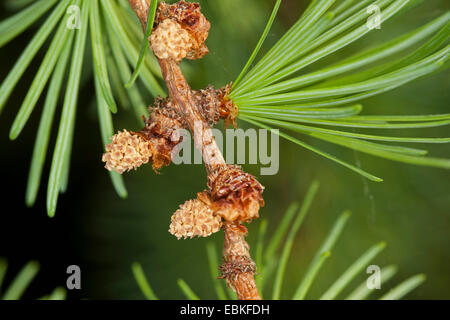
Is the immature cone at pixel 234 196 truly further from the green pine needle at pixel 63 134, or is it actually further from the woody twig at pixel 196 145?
the green pine needle at pixel 63 134

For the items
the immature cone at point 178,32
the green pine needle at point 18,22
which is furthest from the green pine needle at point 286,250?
the green pine needle at point 18,22

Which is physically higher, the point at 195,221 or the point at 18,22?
the point at 18,22

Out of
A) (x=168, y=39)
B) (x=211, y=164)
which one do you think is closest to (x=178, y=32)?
(x=168, y=39)

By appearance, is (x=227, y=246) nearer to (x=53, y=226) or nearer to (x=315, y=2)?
(x=315, y=2)

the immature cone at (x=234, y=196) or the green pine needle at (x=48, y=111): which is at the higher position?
the green pine needle at (x=48, y=111)

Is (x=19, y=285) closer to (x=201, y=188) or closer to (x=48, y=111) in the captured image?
(x=48, y=111)

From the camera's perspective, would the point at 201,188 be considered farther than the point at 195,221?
Yes
